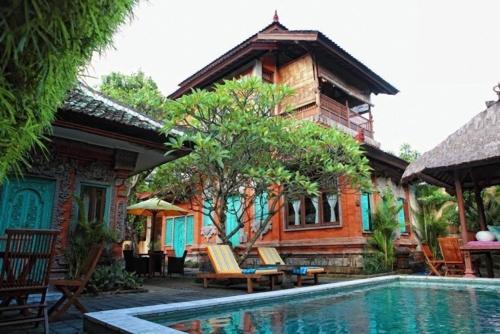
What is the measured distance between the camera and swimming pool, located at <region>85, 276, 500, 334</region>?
3.26 meters

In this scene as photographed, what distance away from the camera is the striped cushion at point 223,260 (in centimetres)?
710

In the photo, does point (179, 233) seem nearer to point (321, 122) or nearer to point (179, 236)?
point (179, 236)

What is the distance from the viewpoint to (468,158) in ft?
27.3

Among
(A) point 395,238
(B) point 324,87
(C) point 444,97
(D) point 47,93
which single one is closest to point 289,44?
(B) point 324,87

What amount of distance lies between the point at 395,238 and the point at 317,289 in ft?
22.1

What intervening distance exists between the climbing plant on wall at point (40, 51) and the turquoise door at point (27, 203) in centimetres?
484

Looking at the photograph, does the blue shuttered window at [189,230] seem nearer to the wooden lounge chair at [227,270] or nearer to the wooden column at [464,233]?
the wooden lounge chair at [227,270]

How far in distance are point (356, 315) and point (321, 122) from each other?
8634mm

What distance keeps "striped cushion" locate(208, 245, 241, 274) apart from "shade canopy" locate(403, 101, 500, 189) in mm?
5245

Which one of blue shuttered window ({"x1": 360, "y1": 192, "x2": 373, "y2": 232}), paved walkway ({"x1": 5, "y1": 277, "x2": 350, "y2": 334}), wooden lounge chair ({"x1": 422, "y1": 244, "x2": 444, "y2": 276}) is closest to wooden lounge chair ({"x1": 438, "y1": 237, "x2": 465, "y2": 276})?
wooden lounge chair ({"x1": 422, "y1": 244, "x2": 444, "y2": 276})

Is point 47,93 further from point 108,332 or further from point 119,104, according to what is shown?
point 119,104

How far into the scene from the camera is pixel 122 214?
718 centimetres

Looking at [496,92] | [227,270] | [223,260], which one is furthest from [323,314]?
[496,92]

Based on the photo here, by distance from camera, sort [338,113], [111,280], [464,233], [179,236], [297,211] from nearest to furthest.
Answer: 1. [111,280]
2. [464,233]
3. [297,211]
4. [338,113]
5. [179,236]
